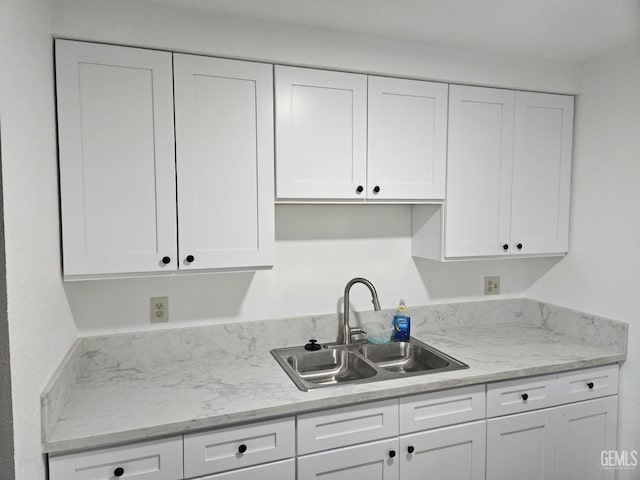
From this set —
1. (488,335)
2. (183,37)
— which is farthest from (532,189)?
(183,37)

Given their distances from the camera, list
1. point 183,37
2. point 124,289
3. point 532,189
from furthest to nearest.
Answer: point 532,189 < point 124,289 < point 183,37

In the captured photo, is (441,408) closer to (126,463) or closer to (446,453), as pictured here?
(446,453)

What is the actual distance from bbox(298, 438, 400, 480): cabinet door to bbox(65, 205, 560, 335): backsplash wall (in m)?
0.73

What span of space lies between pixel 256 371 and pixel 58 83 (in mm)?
1327

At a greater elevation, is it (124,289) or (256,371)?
(124,289)

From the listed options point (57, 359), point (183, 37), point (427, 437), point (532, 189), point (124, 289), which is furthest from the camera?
point (532, 189)

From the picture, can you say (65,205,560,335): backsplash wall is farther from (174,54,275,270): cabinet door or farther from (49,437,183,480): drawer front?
(49,437,183,480): drawer front

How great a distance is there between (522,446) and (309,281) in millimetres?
1228

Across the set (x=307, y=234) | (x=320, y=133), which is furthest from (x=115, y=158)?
(x=307, y=234)

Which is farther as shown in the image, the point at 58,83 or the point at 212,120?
the point at 212,120

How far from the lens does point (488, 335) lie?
242cm

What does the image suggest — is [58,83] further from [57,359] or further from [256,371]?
[256,371]

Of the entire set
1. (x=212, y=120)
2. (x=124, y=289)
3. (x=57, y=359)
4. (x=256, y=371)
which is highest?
(x=212, y=120)

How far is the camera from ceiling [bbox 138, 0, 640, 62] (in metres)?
1.66
